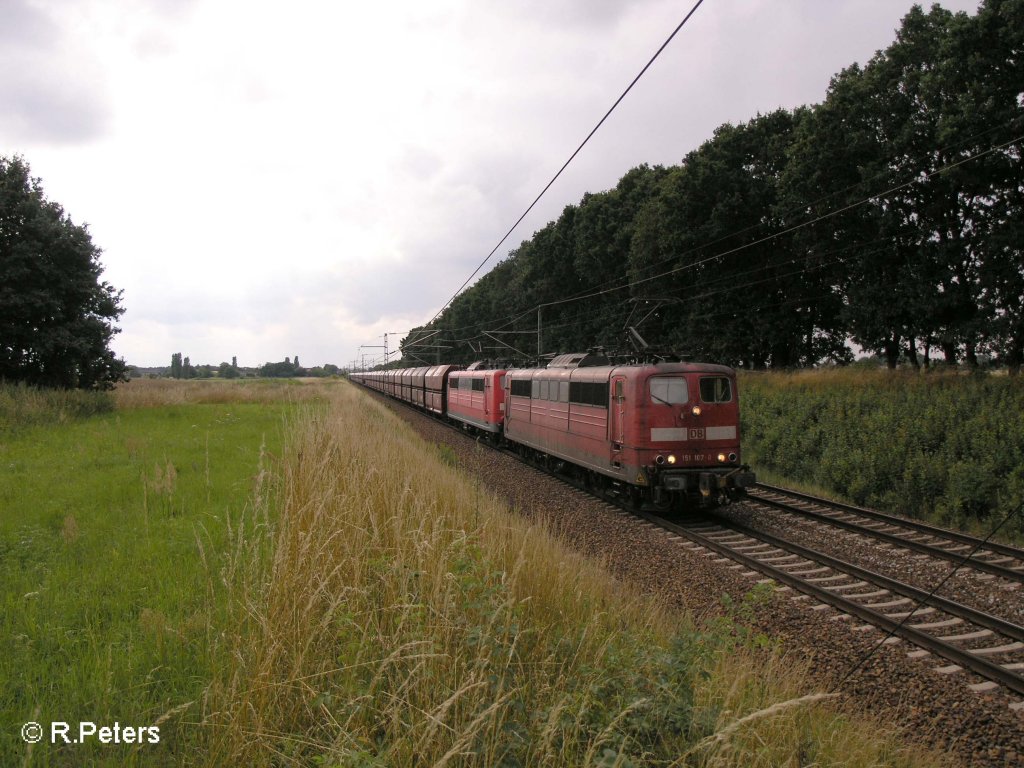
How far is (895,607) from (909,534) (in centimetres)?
399

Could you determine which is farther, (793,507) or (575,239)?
(575,239)

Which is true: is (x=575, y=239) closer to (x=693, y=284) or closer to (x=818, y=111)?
(x=693, y=284)

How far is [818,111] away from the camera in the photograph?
900 inches

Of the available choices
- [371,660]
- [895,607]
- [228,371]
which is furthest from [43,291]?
[228,371]

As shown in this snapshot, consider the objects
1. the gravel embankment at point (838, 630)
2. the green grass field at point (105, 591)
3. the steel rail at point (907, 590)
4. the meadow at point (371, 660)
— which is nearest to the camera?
the meadow at point (371, 660)

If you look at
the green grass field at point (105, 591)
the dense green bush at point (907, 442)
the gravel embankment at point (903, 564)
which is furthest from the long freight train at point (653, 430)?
the green grass field at point (105, 591)

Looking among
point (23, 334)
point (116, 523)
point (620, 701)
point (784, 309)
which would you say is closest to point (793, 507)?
point (620, 701)

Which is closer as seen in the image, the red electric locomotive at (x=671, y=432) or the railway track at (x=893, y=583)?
the railway track at (x=893, y=583)

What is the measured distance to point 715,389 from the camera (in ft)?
38.1

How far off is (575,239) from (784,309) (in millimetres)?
20650

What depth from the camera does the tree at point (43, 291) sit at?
21875 millimetres

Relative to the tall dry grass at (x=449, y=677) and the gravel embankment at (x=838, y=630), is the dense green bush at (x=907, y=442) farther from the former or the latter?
the tall dry grass at (x=449, y=677)

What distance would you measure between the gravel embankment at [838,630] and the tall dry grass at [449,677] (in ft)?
2.75

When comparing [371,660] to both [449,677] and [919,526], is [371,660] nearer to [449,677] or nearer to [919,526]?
[449,677]
